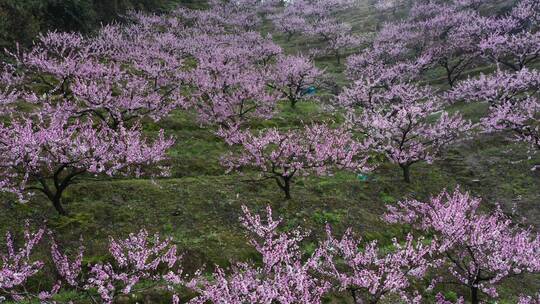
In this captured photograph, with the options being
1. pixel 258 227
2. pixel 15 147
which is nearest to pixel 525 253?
pixel 258 227

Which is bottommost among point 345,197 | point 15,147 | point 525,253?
point 345,197

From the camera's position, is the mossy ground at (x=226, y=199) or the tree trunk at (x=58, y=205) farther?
the tree trunk at (x=58, y=205)

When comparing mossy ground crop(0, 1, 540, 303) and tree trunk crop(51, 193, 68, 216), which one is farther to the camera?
tree trunk crop(51, 193, 68, 216)

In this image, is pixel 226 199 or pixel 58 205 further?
pixel 226 199

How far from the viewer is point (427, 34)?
58031 mm

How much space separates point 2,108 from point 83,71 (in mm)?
5607

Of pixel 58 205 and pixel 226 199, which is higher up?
pixel 58 205

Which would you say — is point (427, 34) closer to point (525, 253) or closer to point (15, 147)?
point (525, 253)

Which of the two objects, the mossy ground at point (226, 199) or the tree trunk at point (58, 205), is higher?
the tree trunk at point (58, 205)

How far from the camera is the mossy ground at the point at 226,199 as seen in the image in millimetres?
17406

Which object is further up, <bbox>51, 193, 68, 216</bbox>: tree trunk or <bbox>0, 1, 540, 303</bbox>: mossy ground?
<bbox>51, 193, 68, 216</bbox>: tree trunk

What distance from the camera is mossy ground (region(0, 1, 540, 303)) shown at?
57.1ft

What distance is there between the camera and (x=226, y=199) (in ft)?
70.5

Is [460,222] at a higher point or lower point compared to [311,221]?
higher
